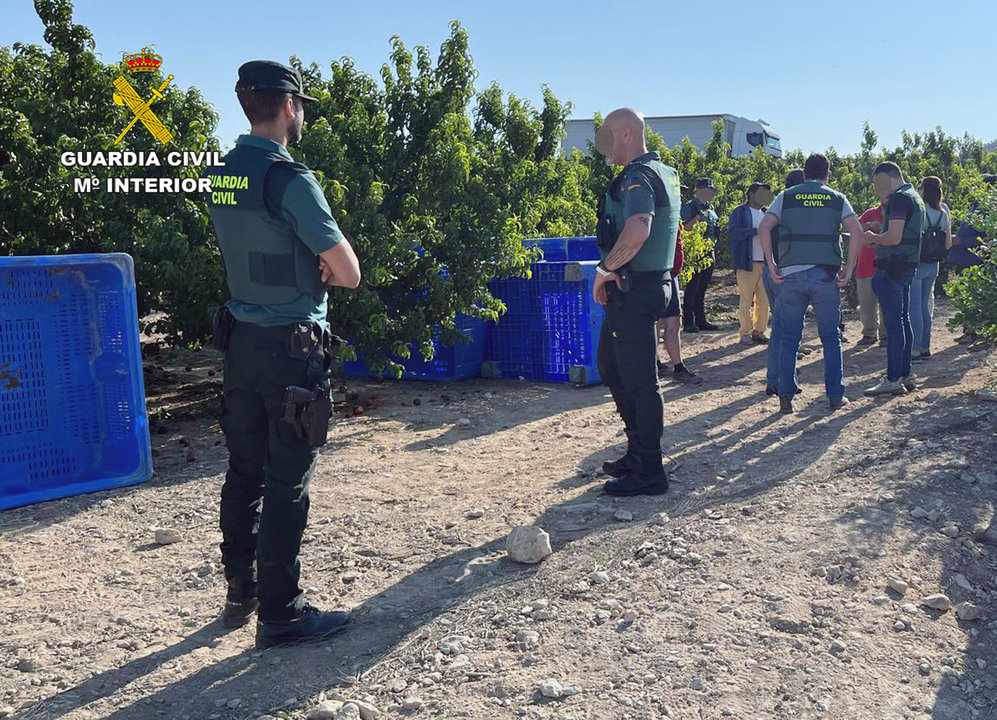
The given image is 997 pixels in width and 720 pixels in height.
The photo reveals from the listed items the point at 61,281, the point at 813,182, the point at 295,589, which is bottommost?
the point at 295,589

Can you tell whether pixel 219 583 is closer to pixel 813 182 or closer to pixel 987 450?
pixel 987 450

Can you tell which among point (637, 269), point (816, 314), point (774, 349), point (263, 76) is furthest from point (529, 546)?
point (774, 349)

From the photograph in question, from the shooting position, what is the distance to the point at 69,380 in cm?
573

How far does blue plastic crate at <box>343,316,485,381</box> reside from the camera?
8750 millimetres

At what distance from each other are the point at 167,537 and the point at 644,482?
2.58m

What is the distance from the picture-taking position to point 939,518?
175 inches

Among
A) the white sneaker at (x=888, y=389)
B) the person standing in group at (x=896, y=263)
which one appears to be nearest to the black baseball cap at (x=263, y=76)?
the person standing in group at (x=896, y=263)

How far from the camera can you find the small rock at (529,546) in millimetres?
4301

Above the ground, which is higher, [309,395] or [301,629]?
[309,395]

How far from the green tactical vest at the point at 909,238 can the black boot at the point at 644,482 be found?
3342mm

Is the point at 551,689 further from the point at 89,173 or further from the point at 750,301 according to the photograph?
the point at 750,301

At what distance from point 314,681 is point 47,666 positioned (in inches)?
43.1

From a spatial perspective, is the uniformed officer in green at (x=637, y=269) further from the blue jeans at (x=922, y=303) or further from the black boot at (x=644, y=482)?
the blue jeans at (x=922, y=303)

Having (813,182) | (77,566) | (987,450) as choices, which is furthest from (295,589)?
(813,182)
